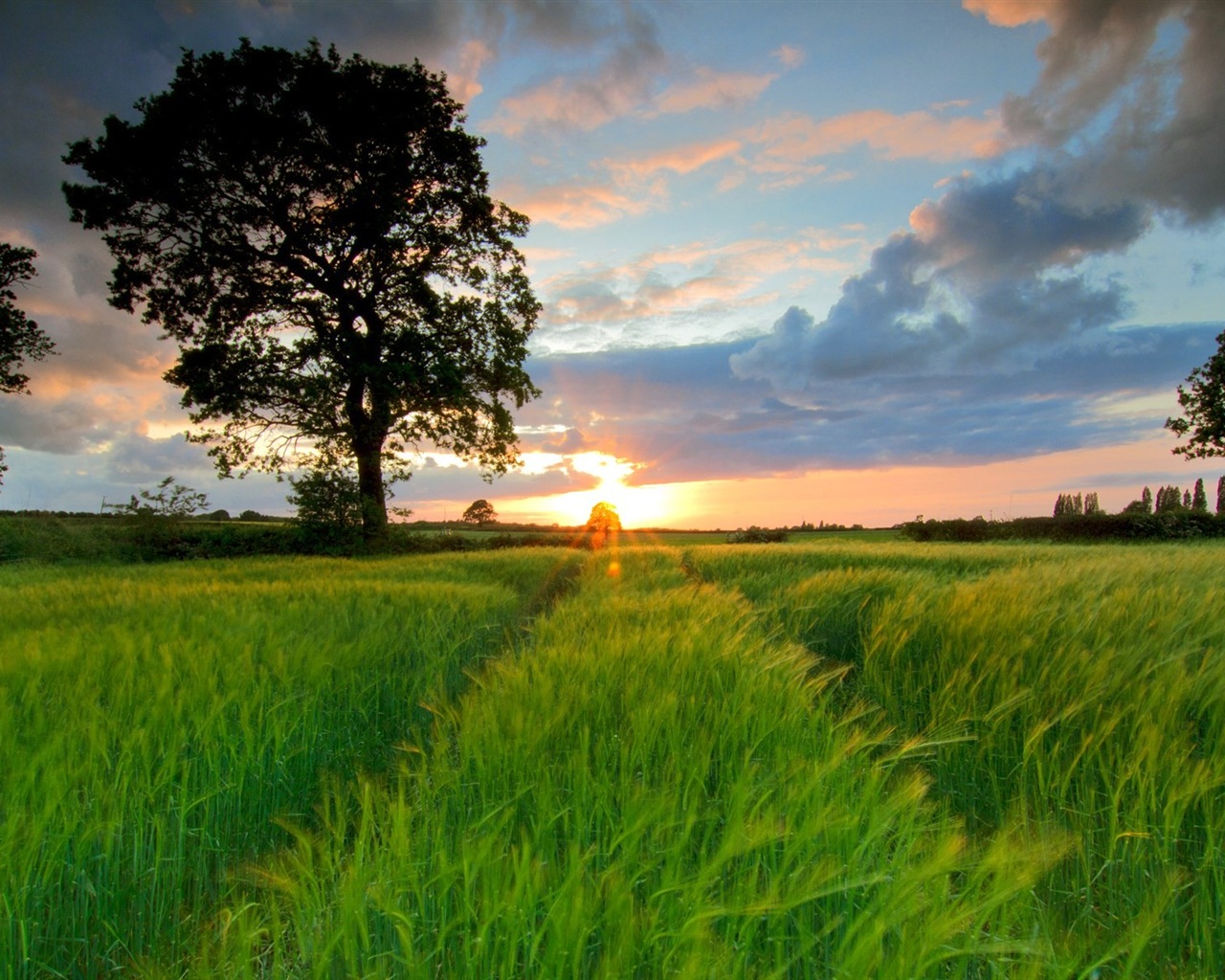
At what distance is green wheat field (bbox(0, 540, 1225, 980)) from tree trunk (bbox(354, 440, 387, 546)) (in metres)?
14.0

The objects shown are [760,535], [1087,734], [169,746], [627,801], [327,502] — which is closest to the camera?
[627,801]

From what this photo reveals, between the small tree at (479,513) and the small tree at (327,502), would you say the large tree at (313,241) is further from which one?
the small tree at (479,513)

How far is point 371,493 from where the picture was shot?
19.6m

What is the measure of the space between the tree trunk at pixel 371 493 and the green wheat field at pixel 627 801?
14.0m

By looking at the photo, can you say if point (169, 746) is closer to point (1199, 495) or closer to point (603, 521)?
point (603, 521)

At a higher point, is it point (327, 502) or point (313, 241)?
point (313, 241)

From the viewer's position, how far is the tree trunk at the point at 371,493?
19047mm

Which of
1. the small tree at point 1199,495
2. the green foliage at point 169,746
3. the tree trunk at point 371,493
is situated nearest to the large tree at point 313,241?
the tree trunk at point 371,493

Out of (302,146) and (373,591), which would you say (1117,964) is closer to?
(373,591)

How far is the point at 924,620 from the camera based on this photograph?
484 centimetres

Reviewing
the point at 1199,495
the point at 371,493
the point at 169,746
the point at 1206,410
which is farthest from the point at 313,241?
the point at 1199,495

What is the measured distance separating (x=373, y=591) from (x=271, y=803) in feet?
16.3

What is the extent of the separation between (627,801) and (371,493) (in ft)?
63.8

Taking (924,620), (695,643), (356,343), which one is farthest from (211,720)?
(356,343)
